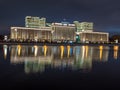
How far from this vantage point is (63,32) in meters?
169

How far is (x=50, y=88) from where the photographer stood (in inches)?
409

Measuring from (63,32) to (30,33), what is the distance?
83.5 feet

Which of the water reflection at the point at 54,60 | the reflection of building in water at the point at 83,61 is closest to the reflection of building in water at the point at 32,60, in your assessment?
the water reflection at the point at 54,60

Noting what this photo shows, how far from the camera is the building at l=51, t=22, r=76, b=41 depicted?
544 feet

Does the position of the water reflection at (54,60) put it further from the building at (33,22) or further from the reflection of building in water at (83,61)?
the building at (33,22)

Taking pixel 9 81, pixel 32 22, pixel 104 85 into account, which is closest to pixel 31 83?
pixel 9 81

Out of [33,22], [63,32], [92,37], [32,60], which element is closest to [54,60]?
[32,60]

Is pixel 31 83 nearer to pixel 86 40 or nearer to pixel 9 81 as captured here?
pixel 9 81

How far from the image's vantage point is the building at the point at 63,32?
165875 millimetres

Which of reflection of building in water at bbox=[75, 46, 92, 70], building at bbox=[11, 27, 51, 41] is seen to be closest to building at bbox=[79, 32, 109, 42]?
building at bbox=[11, 27, 51, 41]

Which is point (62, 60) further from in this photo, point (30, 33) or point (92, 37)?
point (92, 37)

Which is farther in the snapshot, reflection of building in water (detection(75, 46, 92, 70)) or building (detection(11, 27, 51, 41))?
building (detection(11, 27, 51, 41))

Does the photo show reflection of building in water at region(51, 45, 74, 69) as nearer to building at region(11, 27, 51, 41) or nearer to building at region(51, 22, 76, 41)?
building at region(11, 27, 51, 41)

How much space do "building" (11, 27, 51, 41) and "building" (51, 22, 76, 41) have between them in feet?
14.7
